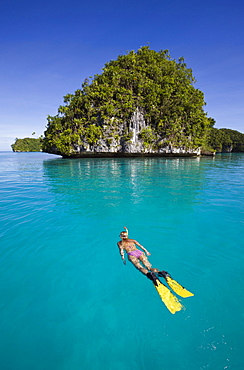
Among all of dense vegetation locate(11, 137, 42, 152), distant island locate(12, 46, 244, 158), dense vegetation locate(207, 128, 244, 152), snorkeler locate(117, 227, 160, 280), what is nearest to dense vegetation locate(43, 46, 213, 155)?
distant island locate(12, 46, 244, 158)

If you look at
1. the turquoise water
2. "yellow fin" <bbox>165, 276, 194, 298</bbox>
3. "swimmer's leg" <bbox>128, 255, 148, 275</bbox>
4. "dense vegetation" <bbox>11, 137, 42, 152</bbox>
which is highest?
"dense vegetation" <bbox>11, 137, 42, 152</bbox>

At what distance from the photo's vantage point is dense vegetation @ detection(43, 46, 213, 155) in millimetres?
46906

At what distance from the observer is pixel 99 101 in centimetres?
4816

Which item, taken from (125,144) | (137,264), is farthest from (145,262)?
(125,144)

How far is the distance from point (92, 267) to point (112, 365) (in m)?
2.55

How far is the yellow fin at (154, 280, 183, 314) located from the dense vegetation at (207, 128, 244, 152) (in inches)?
4220

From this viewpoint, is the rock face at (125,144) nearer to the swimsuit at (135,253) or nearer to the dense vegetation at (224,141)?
the swimsuit at (135,253)

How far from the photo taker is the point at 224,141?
117 metres

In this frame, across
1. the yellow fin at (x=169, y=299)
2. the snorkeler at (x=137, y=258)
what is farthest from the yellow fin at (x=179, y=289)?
the snorkeler at (x=137, y=258)

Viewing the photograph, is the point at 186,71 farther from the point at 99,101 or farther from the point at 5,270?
the point at 5,270

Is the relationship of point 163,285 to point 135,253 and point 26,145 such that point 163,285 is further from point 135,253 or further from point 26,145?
point 26,145

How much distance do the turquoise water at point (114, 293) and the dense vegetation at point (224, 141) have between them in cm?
10454

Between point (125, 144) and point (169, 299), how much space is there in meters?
47.5

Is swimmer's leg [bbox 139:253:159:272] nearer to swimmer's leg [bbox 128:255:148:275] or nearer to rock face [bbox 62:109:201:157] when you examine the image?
swimmer's leg [bbox 128:255:148:275]
